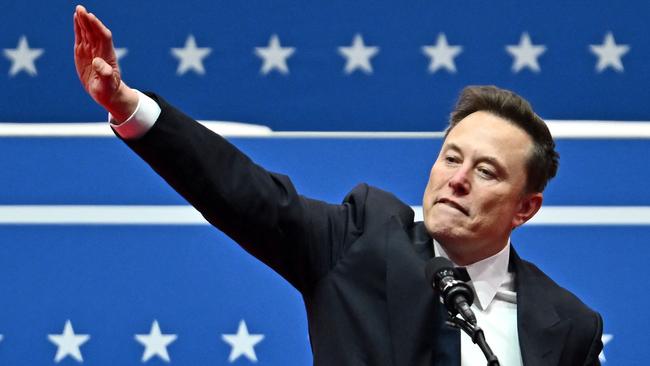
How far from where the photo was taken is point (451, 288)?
70.5 inches

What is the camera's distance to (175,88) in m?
3.09

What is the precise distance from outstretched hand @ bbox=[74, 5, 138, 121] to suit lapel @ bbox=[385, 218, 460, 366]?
0.51 m

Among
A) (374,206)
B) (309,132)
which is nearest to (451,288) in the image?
(374,206)

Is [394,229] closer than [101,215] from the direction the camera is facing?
Yes

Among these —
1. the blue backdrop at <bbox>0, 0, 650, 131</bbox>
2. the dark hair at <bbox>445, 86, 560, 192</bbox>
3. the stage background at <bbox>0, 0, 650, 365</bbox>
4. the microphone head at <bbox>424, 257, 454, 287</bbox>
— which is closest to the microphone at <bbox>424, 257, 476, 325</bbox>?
the microphone head at <bbox>424, 257, 454, 287</bbox>

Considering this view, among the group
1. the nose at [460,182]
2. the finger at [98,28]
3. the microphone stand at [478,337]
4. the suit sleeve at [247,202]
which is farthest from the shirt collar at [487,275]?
the finger at [98,28]

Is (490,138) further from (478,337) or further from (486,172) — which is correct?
(478,337)

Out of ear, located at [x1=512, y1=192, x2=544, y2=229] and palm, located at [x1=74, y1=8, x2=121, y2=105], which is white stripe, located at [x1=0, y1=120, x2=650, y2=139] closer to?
ear, located at [x1=512, y1=192, x2=544, y2=229]

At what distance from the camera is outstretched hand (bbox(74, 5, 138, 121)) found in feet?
5.82

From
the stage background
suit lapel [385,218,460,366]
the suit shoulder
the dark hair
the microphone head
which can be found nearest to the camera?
the microphone head

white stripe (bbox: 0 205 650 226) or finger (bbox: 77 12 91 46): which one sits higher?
white stripe (bbox: 0 205 650 226)

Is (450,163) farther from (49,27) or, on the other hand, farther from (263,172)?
(49,27)

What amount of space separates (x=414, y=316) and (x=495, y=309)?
25cm

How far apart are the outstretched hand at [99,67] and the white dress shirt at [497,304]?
2.02 ft
